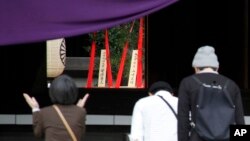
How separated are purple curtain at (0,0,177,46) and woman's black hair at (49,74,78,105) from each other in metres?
1.56

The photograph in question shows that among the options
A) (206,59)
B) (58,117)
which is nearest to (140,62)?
(206,59)

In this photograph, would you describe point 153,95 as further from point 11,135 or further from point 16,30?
point 11,135

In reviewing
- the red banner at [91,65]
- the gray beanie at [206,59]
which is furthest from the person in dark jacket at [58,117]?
the red banner at [91,65]

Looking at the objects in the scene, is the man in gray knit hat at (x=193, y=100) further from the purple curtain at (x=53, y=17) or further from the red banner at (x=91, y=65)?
the red banner at (x=91, y=65)

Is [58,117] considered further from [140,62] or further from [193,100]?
[140,62]

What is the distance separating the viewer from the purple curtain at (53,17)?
20.5 feet

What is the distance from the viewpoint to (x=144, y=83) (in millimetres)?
8984

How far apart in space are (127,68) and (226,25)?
1648 mm

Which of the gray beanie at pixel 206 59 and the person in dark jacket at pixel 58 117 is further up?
the gray beanie at pixel 206 59

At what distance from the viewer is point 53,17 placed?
6258mm

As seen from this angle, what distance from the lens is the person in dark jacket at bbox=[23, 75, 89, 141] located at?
475 centimetres

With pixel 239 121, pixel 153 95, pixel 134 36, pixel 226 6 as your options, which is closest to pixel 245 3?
pixel 226 6

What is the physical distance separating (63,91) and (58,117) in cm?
22

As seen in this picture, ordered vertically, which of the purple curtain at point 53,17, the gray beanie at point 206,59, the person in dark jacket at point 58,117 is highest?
the purple curtain at point 53,17
